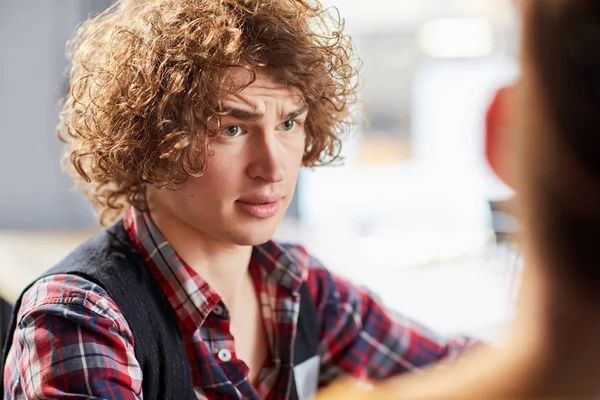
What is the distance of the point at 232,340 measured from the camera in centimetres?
123

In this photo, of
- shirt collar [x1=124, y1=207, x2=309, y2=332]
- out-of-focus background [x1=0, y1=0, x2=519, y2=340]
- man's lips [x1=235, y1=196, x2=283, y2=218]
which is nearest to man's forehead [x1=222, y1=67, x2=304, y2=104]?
man's lips [x1=235, y1=196, x2=283, y2=218]

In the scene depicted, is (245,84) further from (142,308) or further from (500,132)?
(500,132)

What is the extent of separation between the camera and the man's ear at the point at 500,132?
Result: 359mm

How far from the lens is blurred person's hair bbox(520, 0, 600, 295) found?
0.34 metres

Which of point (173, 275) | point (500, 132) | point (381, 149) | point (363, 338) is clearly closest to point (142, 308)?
point (173, 275)

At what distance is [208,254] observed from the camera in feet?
4.08

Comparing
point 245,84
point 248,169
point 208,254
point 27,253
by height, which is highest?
point 245,84

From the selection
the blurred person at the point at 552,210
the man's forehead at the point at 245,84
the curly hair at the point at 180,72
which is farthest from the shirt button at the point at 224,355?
the blurred person at the point at 552,210

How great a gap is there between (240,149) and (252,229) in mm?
120

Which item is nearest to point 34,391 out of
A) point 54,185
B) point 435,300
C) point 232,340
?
point 232,340

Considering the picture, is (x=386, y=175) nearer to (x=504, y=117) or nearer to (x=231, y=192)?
(x=231, y=192)

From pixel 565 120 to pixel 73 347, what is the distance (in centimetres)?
83

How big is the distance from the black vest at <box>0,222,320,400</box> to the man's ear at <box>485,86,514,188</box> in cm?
81

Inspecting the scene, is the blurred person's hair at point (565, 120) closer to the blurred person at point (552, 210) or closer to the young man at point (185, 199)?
the blurred person at point (552, 210)
